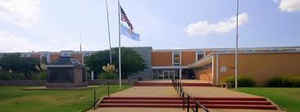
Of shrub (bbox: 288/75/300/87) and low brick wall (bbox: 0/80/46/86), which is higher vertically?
shrub (bbox: 288/75/300/87)

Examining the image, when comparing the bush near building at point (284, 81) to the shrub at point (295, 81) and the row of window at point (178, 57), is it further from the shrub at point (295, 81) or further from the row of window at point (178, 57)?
the row of window at point (178, 57)

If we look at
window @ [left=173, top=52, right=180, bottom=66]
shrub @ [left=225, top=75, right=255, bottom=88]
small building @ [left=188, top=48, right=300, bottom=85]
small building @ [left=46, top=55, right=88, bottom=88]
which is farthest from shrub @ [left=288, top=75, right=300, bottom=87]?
window @ [left=173, top=52, right=180, bottom=66]

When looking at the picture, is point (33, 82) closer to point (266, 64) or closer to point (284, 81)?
point (266, 64)

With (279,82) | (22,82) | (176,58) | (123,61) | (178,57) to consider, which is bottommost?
(22,82)

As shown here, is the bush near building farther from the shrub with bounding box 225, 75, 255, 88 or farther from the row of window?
the row of window

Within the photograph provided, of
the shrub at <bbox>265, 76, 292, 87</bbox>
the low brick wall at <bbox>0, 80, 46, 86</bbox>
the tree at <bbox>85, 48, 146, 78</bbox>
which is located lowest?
the low brick wall at <bbox>0, 80, 46, 86</bbox>

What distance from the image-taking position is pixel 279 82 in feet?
71.8

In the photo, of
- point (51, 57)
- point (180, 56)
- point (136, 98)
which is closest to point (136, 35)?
point (136, 98)

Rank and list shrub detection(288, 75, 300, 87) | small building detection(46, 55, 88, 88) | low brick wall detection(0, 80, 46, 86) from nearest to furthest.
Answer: shrub detection(288, 75, 300, 87) < small building detection(46, 55, 88, 88) < low brick wall detection(0, 80, 46, 86)

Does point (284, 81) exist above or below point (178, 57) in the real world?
below

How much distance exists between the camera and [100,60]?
133ft

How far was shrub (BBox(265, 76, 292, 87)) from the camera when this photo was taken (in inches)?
844

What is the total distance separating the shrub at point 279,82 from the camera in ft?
70.3

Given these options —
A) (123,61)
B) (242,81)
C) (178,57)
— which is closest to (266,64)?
(242,81)
